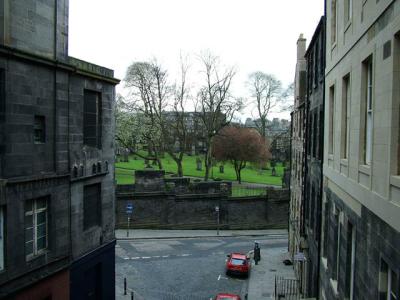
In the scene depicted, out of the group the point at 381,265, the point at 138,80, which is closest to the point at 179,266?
the point at 381,265

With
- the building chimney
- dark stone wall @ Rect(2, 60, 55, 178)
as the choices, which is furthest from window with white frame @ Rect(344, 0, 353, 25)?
the building chimney

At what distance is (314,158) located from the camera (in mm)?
17609

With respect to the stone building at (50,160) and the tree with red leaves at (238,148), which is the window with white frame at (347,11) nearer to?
the stone building at (50,160)

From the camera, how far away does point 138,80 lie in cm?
4888

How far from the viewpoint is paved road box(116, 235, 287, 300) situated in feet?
72.3

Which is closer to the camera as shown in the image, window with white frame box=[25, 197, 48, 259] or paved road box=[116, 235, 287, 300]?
window with white frame box=[25, 197, 48, 259]

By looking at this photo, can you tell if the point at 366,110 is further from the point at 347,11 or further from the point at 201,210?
the point at 201,210

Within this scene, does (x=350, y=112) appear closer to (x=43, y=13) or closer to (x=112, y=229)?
(x=43, y=13)

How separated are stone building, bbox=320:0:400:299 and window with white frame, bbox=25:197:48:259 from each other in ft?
24.9

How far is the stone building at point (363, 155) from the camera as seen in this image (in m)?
6.19

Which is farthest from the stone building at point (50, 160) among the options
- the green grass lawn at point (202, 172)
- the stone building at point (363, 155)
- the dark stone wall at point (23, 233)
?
the green grass lawn at point (202, 172)

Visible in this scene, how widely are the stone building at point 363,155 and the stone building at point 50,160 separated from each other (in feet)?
24.0

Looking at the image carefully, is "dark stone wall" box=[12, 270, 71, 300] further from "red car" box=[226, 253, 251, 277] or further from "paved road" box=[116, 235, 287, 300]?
"red car" box=[226, 253, 251, 277]

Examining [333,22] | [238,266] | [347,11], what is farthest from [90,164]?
[238,266]
